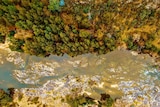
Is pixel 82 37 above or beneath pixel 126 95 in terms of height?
above

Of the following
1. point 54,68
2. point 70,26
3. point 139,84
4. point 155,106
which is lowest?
point 155,106

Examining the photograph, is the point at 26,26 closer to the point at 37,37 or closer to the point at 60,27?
the point at 37,37

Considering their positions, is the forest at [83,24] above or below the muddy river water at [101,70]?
above

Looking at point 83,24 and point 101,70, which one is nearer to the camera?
point 83,24

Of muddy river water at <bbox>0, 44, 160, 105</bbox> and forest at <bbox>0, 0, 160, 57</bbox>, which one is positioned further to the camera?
muddy river water at <bbox>0, 44, 160, 105</bbox>

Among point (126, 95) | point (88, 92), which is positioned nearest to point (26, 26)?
point (88, 92)

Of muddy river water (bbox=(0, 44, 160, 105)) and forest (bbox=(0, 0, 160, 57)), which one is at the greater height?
forest (bbox=(0, 0, 160, 57))

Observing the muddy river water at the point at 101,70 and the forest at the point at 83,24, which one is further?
the muddy river water at the point at 101,70

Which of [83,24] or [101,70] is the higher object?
[83,24]
